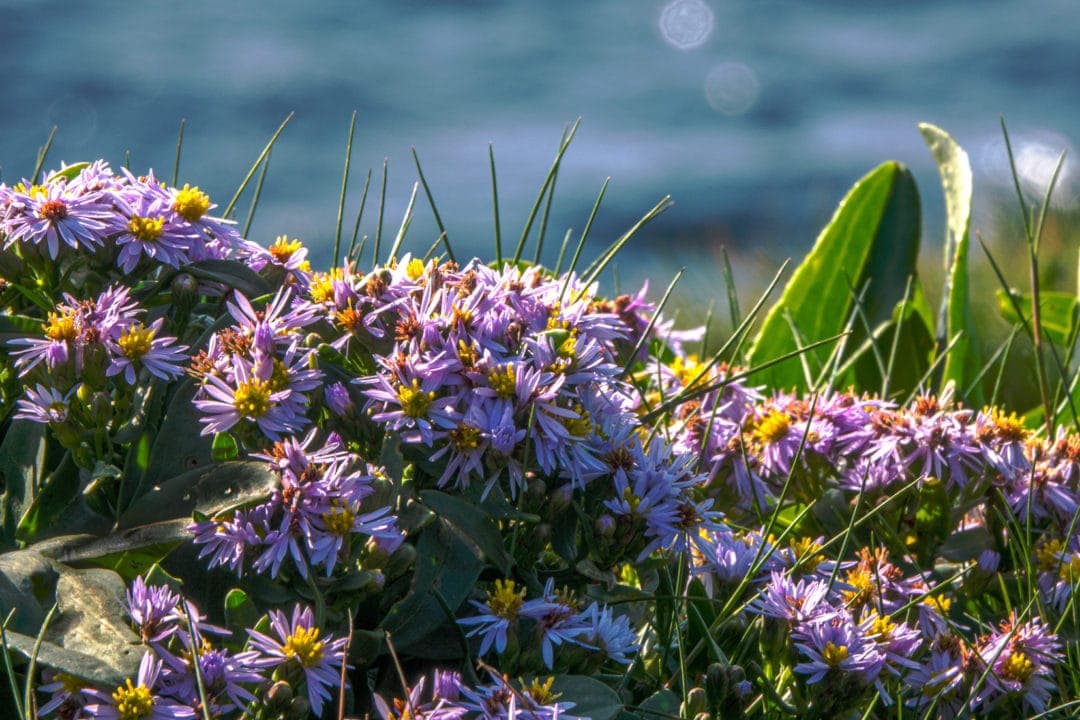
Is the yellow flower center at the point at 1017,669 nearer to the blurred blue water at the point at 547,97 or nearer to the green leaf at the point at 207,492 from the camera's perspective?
the green leaf at the point at 207,492

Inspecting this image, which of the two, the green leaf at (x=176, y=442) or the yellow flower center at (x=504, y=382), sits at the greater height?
the yellow flower center at (x=504, y=382)

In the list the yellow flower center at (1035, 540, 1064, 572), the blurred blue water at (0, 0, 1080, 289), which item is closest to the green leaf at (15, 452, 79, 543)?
the yellow flower center at (1035, 540, 1064, 572)

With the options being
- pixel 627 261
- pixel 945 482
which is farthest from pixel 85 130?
pixel 945 482

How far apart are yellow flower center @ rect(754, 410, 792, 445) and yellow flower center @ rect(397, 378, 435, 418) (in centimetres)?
75

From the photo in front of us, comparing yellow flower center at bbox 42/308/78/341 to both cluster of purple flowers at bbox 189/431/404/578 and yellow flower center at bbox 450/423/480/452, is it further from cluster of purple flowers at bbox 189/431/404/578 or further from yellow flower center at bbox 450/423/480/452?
yellow flower center at bbox 450/423/480/452

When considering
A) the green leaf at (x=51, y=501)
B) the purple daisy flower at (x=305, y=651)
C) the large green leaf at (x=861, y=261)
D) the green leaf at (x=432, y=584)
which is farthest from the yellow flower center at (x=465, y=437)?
the large green leaf at (x=861, y=261)

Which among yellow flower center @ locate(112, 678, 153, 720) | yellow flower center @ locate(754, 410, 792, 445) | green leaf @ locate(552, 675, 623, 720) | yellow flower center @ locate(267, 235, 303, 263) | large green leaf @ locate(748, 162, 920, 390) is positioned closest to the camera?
yellow flower center @ locate(112, 678, 153, 720)

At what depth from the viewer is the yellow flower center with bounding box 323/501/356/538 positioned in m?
1.30

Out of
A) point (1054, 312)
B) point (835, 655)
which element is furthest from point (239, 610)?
point (1054, 312)

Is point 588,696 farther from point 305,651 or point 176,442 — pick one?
point 176,442

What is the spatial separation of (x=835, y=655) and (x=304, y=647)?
0.60 m

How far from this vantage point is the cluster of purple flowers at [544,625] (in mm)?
1408

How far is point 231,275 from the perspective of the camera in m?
1.62

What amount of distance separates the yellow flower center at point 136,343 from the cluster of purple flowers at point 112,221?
14 cm
